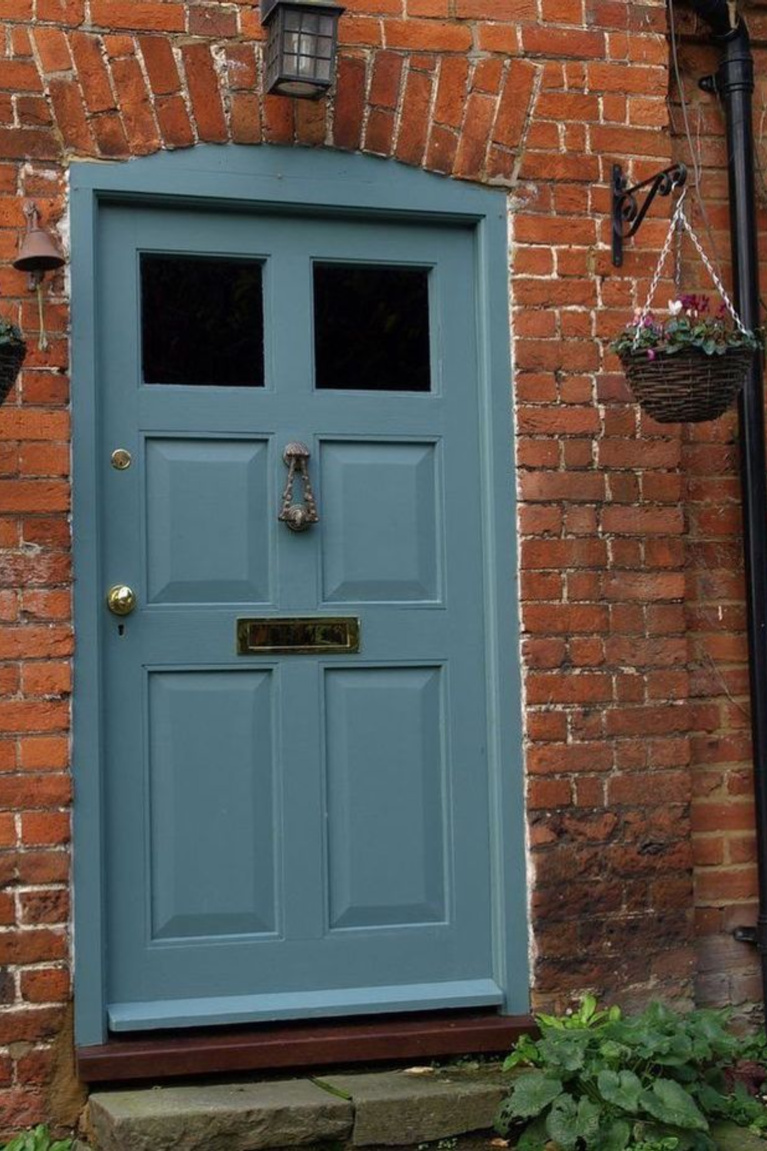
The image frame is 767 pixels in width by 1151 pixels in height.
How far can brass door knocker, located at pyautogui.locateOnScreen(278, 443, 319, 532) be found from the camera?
15.0ft

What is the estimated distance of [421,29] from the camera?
471 cm

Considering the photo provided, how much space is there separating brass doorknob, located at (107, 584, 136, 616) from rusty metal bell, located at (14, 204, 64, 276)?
0.89 metres

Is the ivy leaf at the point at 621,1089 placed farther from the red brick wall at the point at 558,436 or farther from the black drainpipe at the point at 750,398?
the black drainpipe at the point at 750,398

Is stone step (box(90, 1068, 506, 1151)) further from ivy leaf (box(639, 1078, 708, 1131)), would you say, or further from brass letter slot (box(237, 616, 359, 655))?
brass letter slot (box(237, 616, 359, 655))

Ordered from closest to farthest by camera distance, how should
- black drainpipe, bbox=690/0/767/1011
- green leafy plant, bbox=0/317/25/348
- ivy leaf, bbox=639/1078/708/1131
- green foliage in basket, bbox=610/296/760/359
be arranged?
green leafy plant, bbox=0/317/25/348
ivy leaf, bbox=639/1078/708/1131
green foliage in basket, bbox=610/296/760/359
black drainpipe, bbox=690/0/767/1011

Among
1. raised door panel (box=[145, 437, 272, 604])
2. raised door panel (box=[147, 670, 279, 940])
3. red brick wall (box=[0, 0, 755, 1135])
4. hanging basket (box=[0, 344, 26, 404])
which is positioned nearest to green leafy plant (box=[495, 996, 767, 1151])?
red brick wall (box=[0, 0, 755, 1135])

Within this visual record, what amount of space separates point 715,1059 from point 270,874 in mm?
1355

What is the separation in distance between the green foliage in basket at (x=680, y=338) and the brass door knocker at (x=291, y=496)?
3.08 feet

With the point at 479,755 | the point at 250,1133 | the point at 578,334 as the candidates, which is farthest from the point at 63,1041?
the point at 578,334

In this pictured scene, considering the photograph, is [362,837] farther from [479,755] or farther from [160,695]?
[160,695]

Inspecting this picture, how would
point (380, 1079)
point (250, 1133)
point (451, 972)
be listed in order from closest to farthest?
1. point (250, 1133)
2. point (380, 1079)
3. point (451, 972)

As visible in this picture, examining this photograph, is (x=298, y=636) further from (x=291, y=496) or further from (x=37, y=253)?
(x=37, y=253)

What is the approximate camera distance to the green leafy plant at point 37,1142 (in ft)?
13.4

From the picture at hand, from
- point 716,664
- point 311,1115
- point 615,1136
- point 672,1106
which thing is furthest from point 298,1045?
point 716,664
